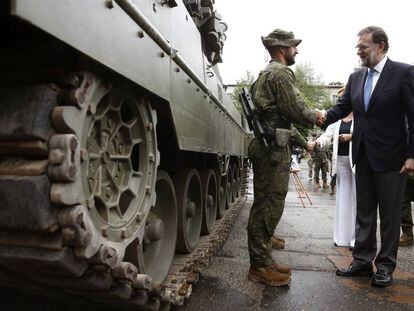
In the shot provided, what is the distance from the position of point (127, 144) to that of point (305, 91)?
5874 centimetres

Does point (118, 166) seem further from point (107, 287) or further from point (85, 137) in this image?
point (107, 287)

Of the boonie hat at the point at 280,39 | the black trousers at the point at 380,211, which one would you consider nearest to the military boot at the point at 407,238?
the black trousers at the point at 380,211

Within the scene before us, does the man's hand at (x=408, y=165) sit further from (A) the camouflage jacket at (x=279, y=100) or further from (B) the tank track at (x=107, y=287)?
(B) the tank track at (x=107, y=287)

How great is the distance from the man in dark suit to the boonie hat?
0.59 meters

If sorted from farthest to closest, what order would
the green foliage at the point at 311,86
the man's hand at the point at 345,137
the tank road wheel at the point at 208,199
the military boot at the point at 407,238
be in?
the green foliage at the point at 311,86
the military boot at the point at 407,238
the man's hand at the point at 345,137
the tank road wheel at the point at 208,199

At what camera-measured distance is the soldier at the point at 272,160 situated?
3.67 meters

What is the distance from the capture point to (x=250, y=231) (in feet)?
12.4

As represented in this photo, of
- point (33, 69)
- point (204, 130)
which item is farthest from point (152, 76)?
point (204, 130)

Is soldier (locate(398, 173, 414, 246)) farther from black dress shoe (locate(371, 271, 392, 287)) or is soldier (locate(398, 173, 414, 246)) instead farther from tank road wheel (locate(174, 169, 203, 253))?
tank road wheel (locate(174, 169, 203, 253))

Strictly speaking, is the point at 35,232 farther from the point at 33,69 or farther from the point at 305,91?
the point at 305,91

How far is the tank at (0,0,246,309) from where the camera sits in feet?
5.32

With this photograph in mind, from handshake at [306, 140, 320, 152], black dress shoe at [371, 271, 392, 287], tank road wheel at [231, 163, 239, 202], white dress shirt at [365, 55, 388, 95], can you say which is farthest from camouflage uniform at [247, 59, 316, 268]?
tank road wheel at [231, 163, 239, 202]

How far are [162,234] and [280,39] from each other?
193 cm

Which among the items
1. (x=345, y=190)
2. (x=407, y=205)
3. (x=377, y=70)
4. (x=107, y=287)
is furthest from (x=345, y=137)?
(x=107, y=287)
